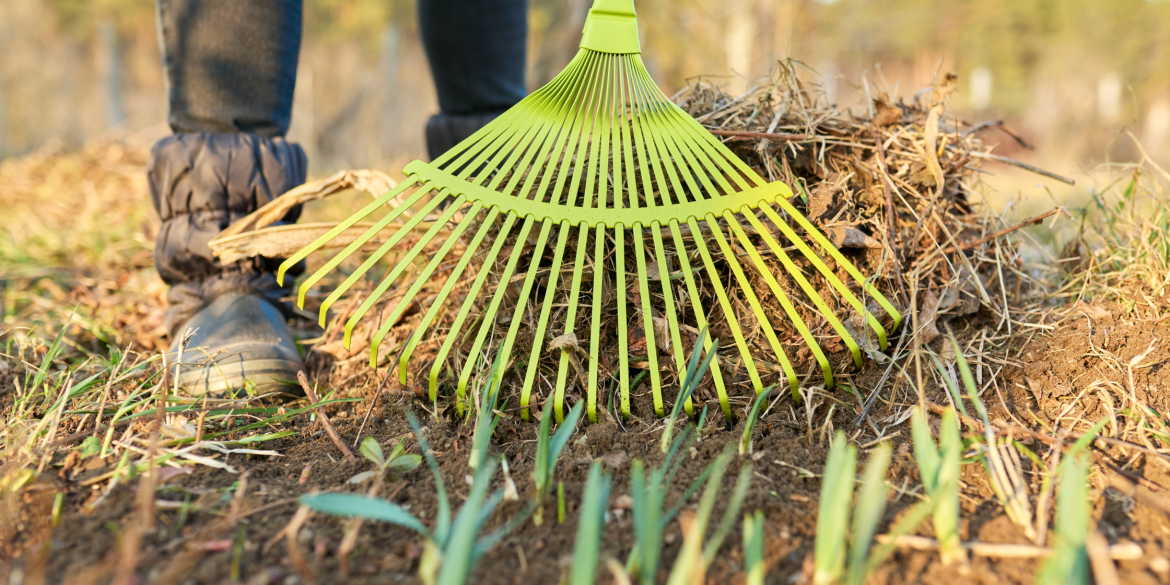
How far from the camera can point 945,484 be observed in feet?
2.27

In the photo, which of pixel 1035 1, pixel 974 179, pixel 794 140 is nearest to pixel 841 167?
pixel 794 140

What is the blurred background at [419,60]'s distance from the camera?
30.6 feet

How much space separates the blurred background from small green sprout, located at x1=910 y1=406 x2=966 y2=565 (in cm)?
540

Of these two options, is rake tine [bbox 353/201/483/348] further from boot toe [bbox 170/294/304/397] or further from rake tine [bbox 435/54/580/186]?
boot toe [bbox 170/294/304/397]

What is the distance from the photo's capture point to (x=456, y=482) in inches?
35.8

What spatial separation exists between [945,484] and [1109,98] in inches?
660

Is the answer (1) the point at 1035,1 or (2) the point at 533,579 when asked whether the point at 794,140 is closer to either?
(2) the point at 533,579

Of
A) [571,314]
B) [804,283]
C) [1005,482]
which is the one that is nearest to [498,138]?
[571,314]

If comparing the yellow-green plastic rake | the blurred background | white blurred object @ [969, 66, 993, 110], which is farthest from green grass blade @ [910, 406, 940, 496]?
white blurred object @ [969, 66, 993, 110]

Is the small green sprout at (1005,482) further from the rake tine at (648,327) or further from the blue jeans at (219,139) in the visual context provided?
the blue jeans at (219,139)

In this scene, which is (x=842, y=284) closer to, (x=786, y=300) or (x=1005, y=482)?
(x=786, y=300)

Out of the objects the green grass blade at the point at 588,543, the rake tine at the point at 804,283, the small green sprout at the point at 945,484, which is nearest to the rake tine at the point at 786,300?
the rake tine at the point at 804,283

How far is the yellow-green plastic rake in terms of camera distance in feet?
3.58

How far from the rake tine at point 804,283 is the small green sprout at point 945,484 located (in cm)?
31
